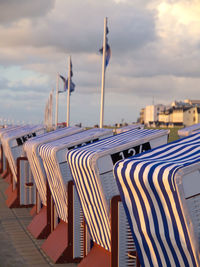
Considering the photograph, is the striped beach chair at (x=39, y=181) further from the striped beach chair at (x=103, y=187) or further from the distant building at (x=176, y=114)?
the distant building at (x=176, y=114)

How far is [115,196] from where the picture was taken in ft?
19.9

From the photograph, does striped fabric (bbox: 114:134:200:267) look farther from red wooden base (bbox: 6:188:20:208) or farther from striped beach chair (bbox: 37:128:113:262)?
red wooden base (bbox: 6:188:20:208)

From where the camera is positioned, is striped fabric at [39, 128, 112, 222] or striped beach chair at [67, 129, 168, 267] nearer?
striped beach chair at [67, 129, 168, 267]

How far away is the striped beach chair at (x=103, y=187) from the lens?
6230 mm

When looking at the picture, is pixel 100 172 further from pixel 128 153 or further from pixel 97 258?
pixel 97 258

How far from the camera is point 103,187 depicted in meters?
6.30

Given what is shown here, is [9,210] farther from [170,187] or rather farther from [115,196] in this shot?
[170,187]

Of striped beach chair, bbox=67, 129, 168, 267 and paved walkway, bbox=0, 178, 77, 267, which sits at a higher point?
striped beach chair, bbox=67, 129, 168, 267

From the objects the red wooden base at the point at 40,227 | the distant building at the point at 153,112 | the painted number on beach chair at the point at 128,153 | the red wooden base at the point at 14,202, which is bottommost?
the distant building at the point at 153,112

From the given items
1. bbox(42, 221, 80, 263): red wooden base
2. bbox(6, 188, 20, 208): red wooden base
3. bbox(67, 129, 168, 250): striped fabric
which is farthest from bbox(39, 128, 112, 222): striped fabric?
bbox(6, 188, 20, 208): red wooden base

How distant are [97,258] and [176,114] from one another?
149 meters

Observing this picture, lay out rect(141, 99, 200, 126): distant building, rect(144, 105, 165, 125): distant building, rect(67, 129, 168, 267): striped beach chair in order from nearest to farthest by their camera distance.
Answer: rect(67, 129, 168, 267): striped beach chair → rect(141, 99, 200, 126): distant building → rect(144, 105, 165, 125): distant building

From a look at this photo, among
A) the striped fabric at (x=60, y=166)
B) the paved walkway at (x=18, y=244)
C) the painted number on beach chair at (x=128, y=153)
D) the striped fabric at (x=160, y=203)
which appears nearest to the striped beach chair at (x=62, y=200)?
the striped fabric at (x=60, y=166)

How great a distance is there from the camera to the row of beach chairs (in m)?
4.47
